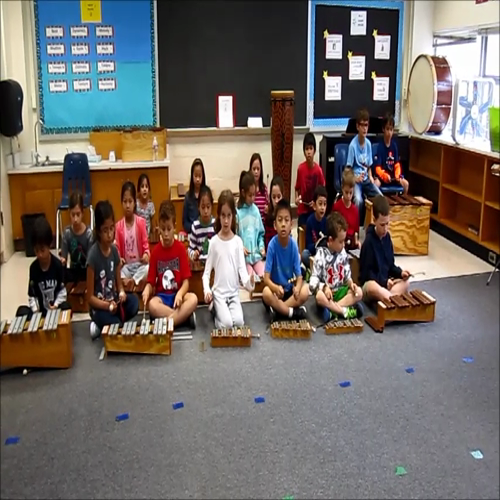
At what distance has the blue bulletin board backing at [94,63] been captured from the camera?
138 inches

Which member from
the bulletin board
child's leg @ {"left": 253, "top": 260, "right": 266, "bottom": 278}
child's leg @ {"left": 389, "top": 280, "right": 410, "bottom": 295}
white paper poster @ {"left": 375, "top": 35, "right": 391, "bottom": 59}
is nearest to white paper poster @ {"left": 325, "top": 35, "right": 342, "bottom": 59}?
the bulletin board

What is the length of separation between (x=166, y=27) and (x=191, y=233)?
1458 millimetres

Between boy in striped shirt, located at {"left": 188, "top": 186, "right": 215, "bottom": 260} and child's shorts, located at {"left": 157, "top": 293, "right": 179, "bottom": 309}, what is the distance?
0.97 feet

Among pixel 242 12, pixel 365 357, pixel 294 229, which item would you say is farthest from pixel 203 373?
pixel 242 12

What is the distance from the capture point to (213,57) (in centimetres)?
377

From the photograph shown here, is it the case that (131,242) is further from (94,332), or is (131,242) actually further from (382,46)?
(382,46)

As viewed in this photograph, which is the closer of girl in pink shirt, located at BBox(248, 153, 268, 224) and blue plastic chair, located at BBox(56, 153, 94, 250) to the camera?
girl in pink shirt, located at BBox(248, 153, 268, 224)

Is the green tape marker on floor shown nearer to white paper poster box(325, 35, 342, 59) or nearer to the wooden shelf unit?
the wooden shelf unit

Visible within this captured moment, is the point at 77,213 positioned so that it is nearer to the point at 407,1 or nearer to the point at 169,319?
the point at 169,319

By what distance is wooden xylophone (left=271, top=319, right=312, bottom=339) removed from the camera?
7.59 ft

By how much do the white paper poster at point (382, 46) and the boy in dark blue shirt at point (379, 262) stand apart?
70.4 inches

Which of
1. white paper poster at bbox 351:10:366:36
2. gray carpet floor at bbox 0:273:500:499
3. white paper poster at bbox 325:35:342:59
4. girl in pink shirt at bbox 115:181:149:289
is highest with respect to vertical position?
white paper poster at bbox 351:10:366:36

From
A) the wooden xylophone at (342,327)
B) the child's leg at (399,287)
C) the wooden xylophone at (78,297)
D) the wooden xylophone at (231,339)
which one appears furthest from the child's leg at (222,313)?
the child's leg at (399,287)

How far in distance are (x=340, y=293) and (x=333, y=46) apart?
2.01 meters
